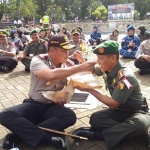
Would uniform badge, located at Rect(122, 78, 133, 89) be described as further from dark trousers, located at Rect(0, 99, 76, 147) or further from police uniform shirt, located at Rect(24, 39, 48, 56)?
police uniform shirt, located at Rect(24, 39, 48, 56)

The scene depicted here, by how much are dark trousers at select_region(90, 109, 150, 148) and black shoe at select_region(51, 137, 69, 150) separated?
1.49 ft

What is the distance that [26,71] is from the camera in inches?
266

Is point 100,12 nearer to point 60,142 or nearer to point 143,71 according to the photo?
point 143,71

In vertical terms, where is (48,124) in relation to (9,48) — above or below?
below

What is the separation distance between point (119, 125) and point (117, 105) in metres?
0.23

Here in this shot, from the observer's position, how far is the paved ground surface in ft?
8.65

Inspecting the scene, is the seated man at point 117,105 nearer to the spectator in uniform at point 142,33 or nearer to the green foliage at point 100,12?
the spectator in uniform at point 142,33

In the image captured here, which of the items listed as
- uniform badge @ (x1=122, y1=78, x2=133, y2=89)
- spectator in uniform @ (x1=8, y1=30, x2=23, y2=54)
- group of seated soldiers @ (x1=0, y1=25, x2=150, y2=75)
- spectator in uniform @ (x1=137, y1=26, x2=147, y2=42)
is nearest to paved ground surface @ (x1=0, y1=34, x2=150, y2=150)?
group of seated soldiers @ (x1=0, y1=25, x2=150, y2=75)

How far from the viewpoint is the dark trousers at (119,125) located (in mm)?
2424

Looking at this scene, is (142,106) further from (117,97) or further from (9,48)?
(9,48)

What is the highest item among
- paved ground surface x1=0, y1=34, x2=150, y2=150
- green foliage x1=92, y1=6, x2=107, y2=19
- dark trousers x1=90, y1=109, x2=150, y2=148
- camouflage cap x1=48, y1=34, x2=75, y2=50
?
green foliage x1=92, y1=6, x2=107, y2=19

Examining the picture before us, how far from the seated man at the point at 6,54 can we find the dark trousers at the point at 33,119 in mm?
3974

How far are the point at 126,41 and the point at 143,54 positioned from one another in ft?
7.65

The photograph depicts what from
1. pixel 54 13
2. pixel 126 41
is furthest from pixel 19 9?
pixel 126 41
